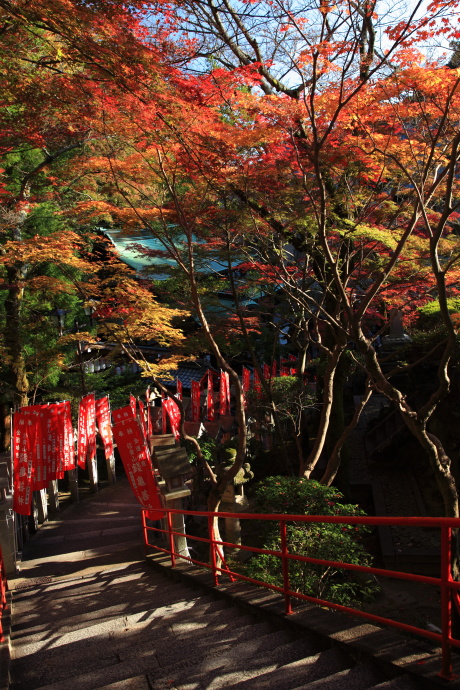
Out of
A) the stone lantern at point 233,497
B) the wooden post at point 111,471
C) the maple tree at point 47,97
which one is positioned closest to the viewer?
the maple tree at point 47,97

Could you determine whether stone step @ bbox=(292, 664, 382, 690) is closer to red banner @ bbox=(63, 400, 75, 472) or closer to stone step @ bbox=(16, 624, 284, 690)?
stone step @ bbox=(16, 624, 284, 690)

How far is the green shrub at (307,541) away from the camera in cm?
613

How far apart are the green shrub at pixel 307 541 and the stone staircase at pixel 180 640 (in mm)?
869

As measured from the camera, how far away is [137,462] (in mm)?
9586

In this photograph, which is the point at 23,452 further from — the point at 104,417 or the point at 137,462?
the point at 104,417

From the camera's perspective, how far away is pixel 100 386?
16906 millimetres

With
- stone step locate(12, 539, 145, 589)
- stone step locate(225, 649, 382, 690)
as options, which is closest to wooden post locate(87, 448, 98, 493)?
stone step locate(12, 539, 145, 589)

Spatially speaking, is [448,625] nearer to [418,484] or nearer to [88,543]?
[88,543]

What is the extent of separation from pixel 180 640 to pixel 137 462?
528 centimetres

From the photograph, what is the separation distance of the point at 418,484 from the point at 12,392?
33.7 ft

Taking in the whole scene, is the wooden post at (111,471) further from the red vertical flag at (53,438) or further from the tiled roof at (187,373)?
the tiled roof at (187,373)

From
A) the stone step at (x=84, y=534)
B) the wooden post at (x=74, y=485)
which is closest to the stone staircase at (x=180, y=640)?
the stone step at (x=84, y=534)

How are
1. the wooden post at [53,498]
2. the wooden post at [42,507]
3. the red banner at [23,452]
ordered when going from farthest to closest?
the wooden post at [53,498] → the wooden post at [42,507] → the red banner at [23,452]

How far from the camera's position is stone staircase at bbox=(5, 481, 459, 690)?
127 inches
